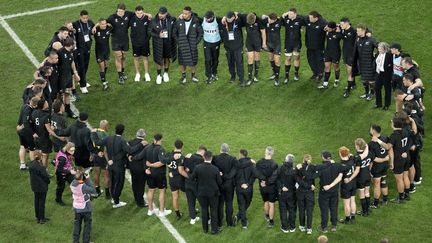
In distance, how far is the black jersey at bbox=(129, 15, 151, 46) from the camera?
25.2 meters

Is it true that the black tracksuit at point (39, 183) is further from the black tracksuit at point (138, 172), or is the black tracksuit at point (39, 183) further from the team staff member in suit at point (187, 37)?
the team staff member in suit at point (187, 37)

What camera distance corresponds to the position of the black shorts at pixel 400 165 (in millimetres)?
20500

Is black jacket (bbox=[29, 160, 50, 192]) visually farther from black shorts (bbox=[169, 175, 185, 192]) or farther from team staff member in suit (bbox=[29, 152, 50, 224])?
black shorts (bbox=[169, 175, 185, 192])

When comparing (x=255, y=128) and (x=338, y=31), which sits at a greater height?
(x=338, y=31)

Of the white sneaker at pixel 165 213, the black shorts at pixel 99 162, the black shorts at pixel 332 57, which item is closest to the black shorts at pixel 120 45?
the black shorts at pixel 99 162

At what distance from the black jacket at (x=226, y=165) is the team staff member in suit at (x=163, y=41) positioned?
21.5 ft

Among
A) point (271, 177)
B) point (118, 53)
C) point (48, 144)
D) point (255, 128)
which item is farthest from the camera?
point (118, 53)

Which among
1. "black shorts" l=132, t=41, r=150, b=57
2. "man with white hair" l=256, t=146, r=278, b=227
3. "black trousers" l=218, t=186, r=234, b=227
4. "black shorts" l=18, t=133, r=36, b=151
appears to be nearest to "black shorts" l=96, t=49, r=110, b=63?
"black shorts" l=132, t=41, r=150, b=57

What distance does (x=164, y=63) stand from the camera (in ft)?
84.9

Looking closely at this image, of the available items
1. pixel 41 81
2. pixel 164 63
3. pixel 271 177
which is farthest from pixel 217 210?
pixel 164 63

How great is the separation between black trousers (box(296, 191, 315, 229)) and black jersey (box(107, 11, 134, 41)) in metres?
8.24

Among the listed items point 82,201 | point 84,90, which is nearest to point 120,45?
point 84,90

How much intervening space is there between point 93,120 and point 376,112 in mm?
7376

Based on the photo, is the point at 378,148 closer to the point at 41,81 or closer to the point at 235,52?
the point at 235,52
